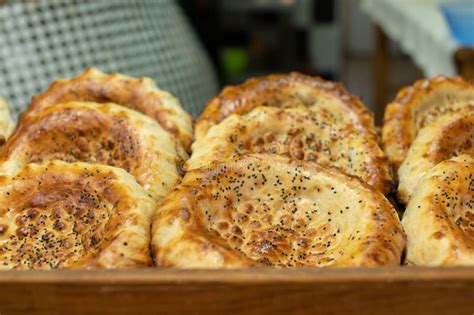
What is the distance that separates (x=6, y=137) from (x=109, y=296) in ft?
2.95

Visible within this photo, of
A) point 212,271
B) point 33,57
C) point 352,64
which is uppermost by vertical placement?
point 212,271

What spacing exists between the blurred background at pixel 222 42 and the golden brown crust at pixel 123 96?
2.96 ft

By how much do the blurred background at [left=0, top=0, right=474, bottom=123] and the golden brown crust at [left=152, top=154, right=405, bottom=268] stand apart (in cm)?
168

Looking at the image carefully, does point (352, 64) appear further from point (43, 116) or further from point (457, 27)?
point (43, 116)

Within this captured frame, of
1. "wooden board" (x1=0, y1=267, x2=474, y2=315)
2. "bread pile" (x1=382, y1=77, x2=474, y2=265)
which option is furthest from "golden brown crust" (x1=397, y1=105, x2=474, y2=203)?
"wooden board" (x1=0, y1=267, x2=474, y2=315)

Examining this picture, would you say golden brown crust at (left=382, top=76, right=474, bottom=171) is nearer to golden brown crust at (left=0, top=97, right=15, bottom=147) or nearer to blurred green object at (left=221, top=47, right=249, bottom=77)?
golden brown crust at (left=0, top=97, right=15, bottom=147)

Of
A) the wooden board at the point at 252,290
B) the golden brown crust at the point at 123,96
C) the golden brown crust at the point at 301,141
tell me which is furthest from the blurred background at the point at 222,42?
the wooden board at the point at 252,290

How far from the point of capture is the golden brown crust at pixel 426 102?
190 cm

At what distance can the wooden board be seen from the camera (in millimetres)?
1061

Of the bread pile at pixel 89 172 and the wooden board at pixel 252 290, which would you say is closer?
the wooden board at pixel 252 290

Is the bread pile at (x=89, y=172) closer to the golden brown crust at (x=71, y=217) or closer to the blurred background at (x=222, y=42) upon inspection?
Answer: the golden brown crust at (x=71, y=217)

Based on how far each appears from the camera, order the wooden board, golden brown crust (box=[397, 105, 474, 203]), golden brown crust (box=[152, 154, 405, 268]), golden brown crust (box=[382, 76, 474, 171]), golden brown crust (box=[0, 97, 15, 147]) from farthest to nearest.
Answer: golden brown crust (box=[382, 76, 474, 171]), golden brown crust (box=[0, 97, 15, 147]), golden brown crust (box=[397, 105, 474, 203]), golden brown crust (box=[152, 154, 405, 268]), the wooden board

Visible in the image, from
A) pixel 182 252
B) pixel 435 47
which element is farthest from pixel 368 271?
pixel 435 47

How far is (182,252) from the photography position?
124 centimetres
